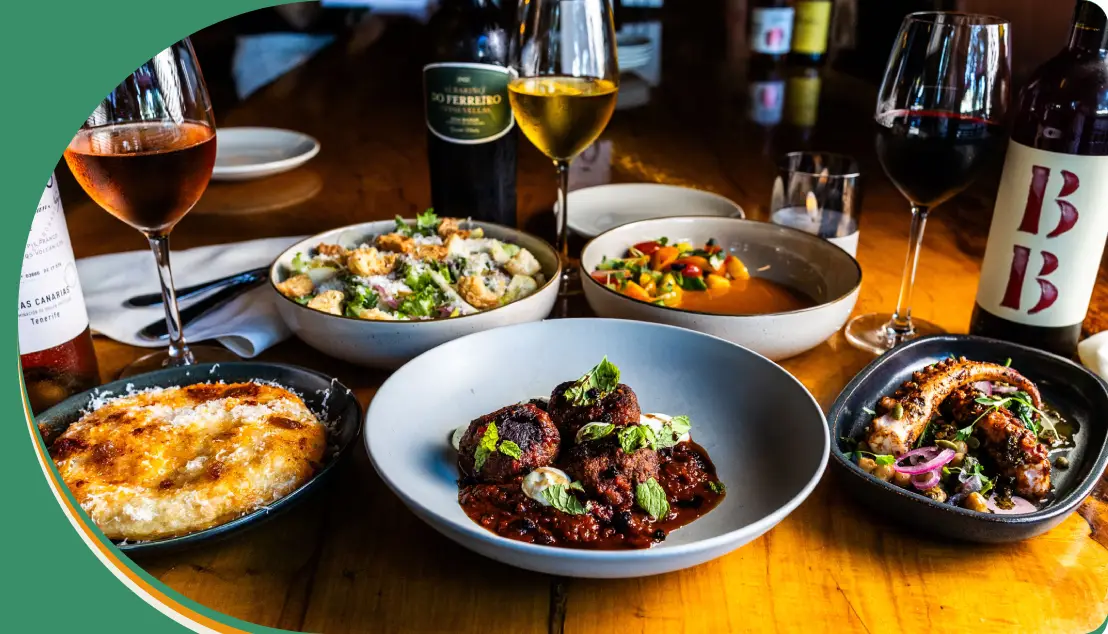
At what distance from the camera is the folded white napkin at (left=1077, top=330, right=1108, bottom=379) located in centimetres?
120

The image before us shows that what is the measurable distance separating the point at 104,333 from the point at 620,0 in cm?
386

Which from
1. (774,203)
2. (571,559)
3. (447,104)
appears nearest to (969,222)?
(774,203)

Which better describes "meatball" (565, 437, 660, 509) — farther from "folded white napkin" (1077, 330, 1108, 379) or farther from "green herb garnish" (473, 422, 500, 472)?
"folded white napkin" (1077, 330, 1108, 379)

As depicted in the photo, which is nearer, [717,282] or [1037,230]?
[1037,230]

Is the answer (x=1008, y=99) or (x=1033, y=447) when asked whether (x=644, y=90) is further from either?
(x=1033, y=447)

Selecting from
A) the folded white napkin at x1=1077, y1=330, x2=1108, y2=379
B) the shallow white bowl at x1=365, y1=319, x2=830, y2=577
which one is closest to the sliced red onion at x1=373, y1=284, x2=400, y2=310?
the shallow white bowl at x1=365, y1=319, x2=830, y2=577

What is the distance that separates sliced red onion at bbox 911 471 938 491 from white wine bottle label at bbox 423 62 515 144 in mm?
951

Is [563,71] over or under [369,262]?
over

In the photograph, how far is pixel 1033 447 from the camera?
983 mm

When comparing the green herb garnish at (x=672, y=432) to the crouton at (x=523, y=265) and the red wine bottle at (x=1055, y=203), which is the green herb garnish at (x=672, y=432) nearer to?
the crouton at (x=523, y=265)

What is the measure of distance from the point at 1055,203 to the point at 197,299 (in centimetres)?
138

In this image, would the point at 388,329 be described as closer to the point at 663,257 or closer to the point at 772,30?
the point at 663,257

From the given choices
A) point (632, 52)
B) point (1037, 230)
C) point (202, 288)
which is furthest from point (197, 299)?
point (632, 52)

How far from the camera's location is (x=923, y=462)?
996 mm
